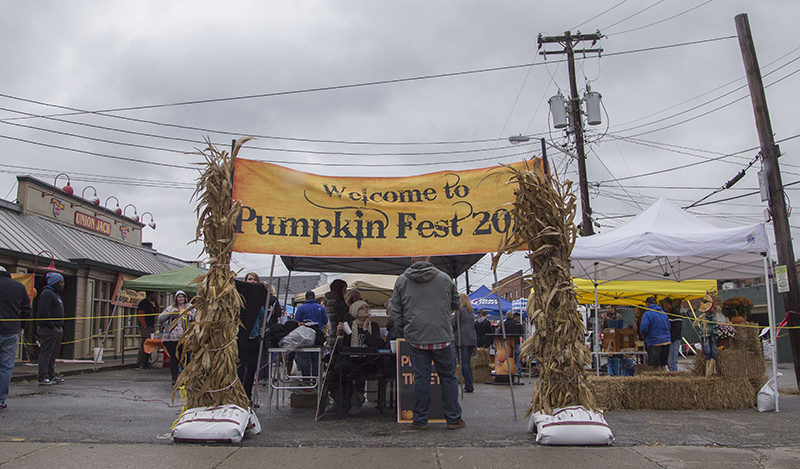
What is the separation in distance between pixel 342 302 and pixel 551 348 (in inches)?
117

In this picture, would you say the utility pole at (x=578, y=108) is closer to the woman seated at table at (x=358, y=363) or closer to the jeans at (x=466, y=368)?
the jeans at (x=466, y=368)

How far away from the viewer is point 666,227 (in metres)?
8.45

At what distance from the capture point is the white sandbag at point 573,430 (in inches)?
196

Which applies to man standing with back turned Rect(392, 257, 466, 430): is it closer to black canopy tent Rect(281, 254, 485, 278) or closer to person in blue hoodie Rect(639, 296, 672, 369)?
black canopy tent Rect(281, 254, 485, 278)

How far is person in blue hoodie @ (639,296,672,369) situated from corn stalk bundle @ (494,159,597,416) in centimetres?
547

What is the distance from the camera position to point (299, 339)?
269 inches

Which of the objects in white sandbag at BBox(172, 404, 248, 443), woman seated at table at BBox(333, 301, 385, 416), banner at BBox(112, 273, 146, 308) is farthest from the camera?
banner at BBox(112, 273, 146, 308)

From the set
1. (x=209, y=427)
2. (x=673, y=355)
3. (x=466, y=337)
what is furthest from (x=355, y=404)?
(x=673, y=355)

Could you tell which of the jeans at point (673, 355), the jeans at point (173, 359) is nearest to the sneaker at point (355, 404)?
the jeans at point (173, 359)

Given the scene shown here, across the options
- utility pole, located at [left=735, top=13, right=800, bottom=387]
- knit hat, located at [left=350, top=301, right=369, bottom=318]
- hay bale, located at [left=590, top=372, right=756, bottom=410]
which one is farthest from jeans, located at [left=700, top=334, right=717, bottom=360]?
knit hat, located at [left=350, top=301, right=369, bottom=318]

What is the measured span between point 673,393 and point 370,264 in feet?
15.3

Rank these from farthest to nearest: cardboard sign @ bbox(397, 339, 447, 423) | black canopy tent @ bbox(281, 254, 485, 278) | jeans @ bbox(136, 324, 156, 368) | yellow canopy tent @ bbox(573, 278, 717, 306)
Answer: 1. jeans @ bbox(136, 324, 156, 368)
2. yellow canopy tent @ bbox(573, 278, 717, 306)
3. black canopy tent @ bbox(281, 254, 485, 278)
4. cardboard sign @ bbox(397, 339, 447, 423)

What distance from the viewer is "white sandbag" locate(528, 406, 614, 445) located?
4973 millimetres

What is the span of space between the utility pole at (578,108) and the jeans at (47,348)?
49.6 ft
